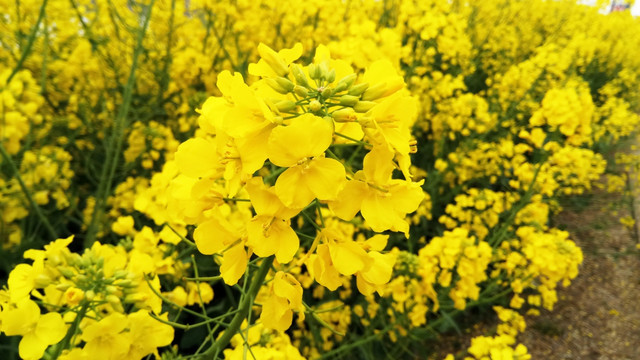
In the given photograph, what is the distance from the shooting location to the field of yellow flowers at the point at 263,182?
0.88 metres

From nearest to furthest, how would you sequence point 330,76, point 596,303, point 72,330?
point 330,76 < point 72,330 < point 596,303

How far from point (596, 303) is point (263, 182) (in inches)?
176

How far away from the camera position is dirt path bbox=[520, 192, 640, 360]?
3.62 metres

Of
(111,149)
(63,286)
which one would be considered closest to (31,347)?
(63,286)

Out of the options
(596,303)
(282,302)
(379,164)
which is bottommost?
(596,303)

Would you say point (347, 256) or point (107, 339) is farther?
point (107, 339)

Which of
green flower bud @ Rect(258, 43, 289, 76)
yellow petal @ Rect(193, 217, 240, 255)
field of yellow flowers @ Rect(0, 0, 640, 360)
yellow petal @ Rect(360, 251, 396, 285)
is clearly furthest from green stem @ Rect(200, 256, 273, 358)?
green flower bud @ Rect(258, 43, 289, 76)

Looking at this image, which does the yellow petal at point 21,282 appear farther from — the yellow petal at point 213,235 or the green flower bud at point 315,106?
the green flower bud at point 315,106

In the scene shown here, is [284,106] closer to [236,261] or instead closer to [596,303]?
[236,261]

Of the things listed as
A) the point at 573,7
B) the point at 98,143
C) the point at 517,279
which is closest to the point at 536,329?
the point at 517,279

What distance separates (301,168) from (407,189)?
10.4 inches

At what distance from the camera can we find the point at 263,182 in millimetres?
906

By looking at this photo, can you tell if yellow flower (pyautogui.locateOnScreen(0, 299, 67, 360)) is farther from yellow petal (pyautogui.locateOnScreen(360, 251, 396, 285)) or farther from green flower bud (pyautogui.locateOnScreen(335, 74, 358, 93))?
green flower bud (pyautogui.locateOnScreen(335, 74, 358, 93))

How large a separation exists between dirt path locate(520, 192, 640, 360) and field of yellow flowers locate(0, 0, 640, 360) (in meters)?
0.45
